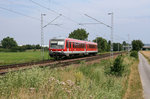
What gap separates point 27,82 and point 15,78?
46cm

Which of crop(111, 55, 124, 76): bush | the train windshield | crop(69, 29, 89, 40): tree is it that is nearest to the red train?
the train windshield

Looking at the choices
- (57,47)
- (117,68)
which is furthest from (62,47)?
(117,68)

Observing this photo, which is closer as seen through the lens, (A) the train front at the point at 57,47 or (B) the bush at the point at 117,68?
(B) the bush at the point at 117,68

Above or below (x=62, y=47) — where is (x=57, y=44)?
above

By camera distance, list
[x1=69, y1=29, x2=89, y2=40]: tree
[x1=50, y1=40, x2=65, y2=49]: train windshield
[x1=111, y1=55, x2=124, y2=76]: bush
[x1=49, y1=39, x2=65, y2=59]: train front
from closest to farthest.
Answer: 1. [x1=111, y1=55, x2=124, y2=76]: bush
2. [x1=49, y1=39, x2=65, y2=59]: train front
3. [x1=50, y1=40, x2=65, y2=49]: train windshield
4. [x1=69, y1=29, x2=89, y2=40]: tree

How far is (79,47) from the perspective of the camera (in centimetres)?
3353

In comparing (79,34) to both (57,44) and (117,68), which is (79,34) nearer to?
(57,44)

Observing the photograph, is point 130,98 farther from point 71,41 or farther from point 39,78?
point 71,41

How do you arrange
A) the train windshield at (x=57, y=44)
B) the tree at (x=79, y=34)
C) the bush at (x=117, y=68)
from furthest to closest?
the tree at (x=79, y=34) < the train windshield at (x=57, y=44) < the bush at (x=117, y=68)

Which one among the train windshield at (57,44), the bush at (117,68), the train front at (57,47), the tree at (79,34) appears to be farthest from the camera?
the tree at (79,34)

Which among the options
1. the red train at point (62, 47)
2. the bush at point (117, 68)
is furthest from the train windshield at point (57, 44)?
the bush at point (117, 68)

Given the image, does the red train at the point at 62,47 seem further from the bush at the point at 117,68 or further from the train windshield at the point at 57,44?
the bush at the point at 117,68

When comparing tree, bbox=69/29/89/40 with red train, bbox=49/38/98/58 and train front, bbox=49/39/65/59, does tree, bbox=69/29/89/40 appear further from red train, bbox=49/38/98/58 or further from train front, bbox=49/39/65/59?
train front, bbox=49/39/65/59

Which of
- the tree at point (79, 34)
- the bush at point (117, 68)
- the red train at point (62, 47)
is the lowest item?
the bush at point (117, 68)
